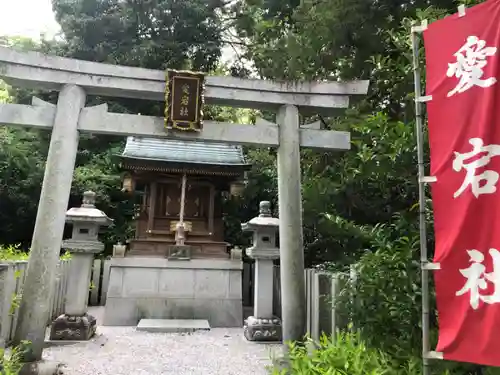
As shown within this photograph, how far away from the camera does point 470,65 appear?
2939 millimetres

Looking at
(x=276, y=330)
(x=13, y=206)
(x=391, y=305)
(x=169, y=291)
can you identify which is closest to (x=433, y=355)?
(x=391, y=305)

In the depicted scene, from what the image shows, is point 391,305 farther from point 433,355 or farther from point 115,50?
point 115,50

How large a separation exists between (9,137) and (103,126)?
12.4m

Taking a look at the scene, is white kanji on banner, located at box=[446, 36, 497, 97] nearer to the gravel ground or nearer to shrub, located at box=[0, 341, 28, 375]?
the gravel ground

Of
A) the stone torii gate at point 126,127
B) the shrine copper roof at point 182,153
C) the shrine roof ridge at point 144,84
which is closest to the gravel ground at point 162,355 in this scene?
the stone torii gate at point 126,127

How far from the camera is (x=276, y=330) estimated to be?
7.91 m

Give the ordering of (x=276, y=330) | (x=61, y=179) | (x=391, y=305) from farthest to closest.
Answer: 1. (x=276, y=330)
2. (x=61, y=179)
3. (x=391, y=305)

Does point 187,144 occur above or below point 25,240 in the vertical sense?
above

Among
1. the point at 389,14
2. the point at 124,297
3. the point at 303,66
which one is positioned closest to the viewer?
the point at 389,14

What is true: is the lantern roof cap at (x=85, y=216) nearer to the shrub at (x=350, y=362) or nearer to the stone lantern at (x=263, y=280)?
the stone lantern at (x=263, y=280)

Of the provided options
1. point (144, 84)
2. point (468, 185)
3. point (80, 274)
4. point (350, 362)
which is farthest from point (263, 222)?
point (468, 185)

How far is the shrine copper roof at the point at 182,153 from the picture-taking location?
11.8 meters

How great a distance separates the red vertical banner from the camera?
8.76 ft

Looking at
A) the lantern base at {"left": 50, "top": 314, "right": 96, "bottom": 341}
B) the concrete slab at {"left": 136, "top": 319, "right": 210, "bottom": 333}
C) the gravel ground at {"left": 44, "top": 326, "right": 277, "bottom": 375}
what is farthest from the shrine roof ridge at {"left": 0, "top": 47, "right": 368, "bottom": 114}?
the concrete slab at {"left": 136, "top": 319, "right": 210, "bottom": 333}
